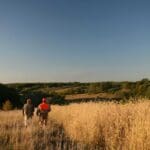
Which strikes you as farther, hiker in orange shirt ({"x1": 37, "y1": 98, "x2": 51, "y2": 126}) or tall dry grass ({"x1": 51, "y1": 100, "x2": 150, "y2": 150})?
hiker in orange shirt ({"x1": 37, "y1": 98, "x2": 51, "y2": 126})

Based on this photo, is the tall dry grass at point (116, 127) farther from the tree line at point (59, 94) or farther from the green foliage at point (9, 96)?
the green foliage at point (9, 96)

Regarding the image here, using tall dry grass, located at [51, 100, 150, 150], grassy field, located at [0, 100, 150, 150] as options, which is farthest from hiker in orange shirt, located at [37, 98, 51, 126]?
grassy field, located at [0, 100, 150, 150]

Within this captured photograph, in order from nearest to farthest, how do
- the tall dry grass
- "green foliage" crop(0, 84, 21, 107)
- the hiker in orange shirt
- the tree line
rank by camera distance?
the tall dry grass, the hiker in orange shirt, the tree line, "green foliage" crop(0, 84, 21, 107)

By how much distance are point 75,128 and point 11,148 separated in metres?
5.16

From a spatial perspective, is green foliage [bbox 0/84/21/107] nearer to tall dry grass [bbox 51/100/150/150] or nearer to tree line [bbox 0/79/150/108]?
tree line [bbox 0/79/150/108]

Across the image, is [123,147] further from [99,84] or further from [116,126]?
[99,84]

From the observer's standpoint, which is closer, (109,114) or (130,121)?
(130,121)

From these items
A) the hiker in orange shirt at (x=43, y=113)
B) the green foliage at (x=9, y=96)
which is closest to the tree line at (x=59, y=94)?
the green foliage at (x=9, y=96)

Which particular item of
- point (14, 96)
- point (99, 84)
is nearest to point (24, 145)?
point (14, 96)

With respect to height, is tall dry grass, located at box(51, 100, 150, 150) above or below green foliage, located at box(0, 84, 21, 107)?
above

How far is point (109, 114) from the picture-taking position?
14102mm

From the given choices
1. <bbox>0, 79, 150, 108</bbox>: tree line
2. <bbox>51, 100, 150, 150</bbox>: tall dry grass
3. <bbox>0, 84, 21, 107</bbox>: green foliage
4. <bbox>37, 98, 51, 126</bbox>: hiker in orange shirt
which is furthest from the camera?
<bbox>0, 84, 21, 107</bbox>: green foliage

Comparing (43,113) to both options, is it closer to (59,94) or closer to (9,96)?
(9,96)

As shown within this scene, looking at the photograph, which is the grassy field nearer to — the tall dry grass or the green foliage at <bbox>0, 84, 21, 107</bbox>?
the tall dry grass
